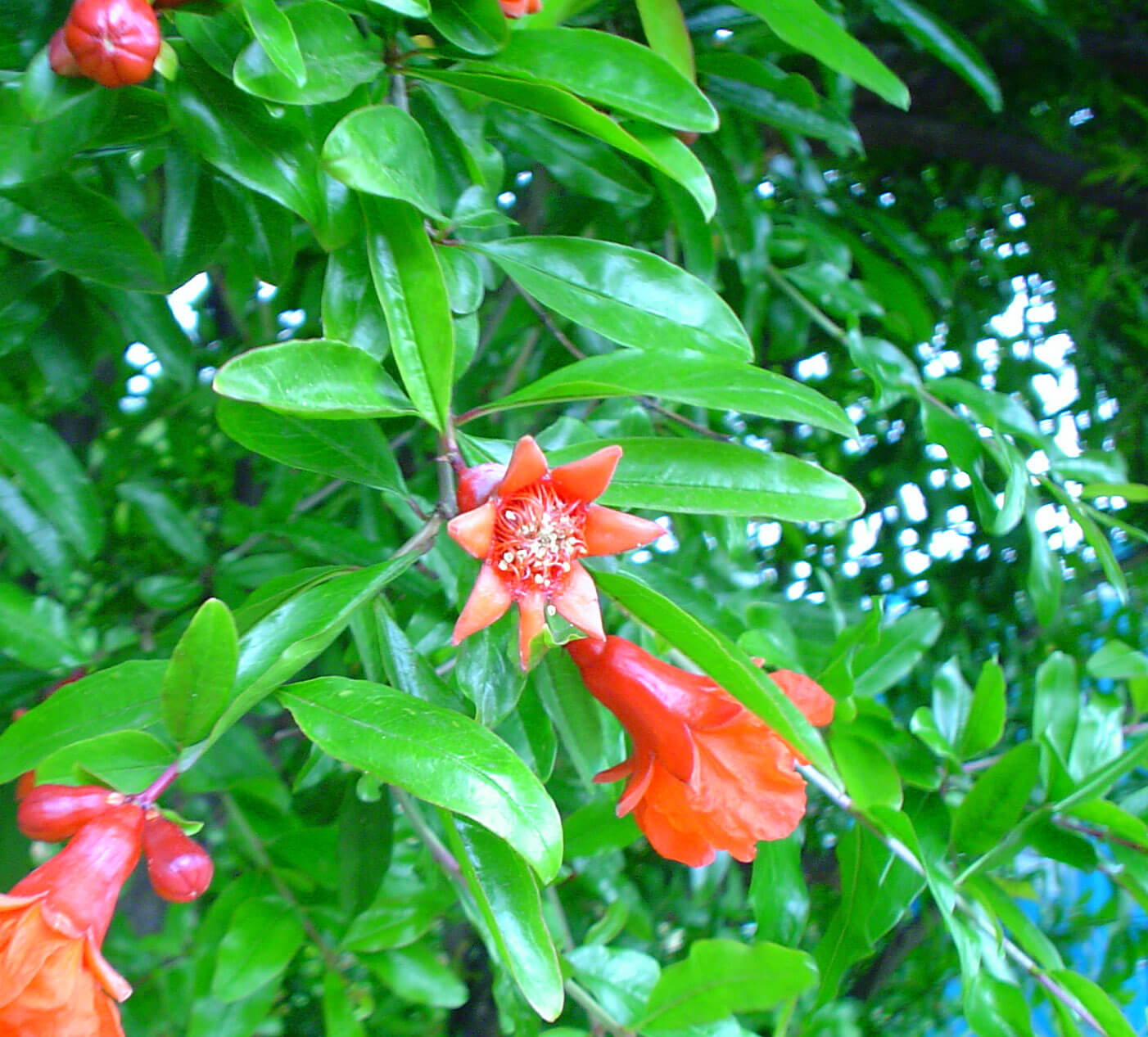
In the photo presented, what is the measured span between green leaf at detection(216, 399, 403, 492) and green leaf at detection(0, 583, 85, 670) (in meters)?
0.24

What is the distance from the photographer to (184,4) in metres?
0.39

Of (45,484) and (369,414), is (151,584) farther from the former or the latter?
(369,414)

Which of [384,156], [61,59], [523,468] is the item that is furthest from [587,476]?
[61,59]

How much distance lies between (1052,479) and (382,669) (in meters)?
0.49

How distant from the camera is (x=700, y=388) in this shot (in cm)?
38

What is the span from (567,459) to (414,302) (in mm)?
84

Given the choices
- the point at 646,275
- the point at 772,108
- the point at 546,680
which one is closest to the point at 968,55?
the point at 772,108

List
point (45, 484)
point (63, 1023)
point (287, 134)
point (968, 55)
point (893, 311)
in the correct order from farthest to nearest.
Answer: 1. point (893, 311)
2. point (968, 55)
3. point (45, 484)
4. point (287, 134)
5. point (63, 1023)

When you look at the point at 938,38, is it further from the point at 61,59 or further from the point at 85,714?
the point at 85,714

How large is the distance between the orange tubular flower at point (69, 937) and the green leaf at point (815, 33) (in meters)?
0.42

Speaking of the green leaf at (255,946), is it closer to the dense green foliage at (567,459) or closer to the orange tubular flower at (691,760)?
the dense green foliage at (567,459)

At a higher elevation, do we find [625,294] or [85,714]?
[625,294]

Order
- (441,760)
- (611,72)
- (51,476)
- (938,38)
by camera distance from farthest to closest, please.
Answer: (938,38)
(51,476)
(611,72)
(441,760)

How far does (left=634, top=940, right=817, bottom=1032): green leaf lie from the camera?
0.49 meters
